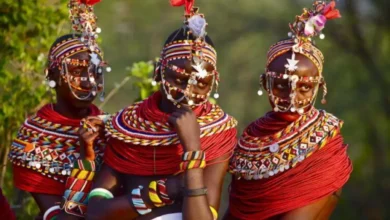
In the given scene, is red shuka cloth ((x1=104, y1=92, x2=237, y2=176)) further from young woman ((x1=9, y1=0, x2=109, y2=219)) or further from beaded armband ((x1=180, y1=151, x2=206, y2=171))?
young woman ((x1=9, y1=0, x2=109, y2=219))

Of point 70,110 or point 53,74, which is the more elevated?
point 53,74

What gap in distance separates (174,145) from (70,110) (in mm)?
1025

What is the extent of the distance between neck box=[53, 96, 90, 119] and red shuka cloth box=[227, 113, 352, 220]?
1.21 meters

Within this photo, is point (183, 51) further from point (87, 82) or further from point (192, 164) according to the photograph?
point (87, 82)

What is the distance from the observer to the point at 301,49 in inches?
212

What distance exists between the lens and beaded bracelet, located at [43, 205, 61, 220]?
18.5 ft

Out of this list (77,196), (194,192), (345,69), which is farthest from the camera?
(345,69)

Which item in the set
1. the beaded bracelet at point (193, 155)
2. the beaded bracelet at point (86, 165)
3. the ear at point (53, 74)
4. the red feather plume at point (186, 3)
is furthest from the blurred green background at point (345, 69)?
the beaded bracelet at point (193, 155)

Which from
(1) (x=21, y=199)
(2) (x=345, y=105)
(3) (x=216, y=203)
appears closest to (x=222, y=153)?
(3) (x=216, y=203)

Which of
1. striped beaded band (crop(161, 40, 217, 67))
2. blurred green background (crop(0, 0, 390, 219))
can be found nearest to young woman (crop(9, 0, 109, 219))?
striped beaded band (crop(161, 40, 217, 67))

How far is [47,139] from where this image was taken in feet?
19.0

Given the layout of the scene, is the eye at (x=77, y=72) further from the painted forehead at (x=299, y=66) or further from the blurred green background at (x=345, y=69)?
the blurred green background at (x=345, y=69)

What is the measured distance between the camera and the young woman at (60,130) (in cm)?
575

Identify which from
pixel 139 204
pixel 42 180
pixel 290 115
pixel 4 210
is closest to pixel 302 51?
pixel 290 115
